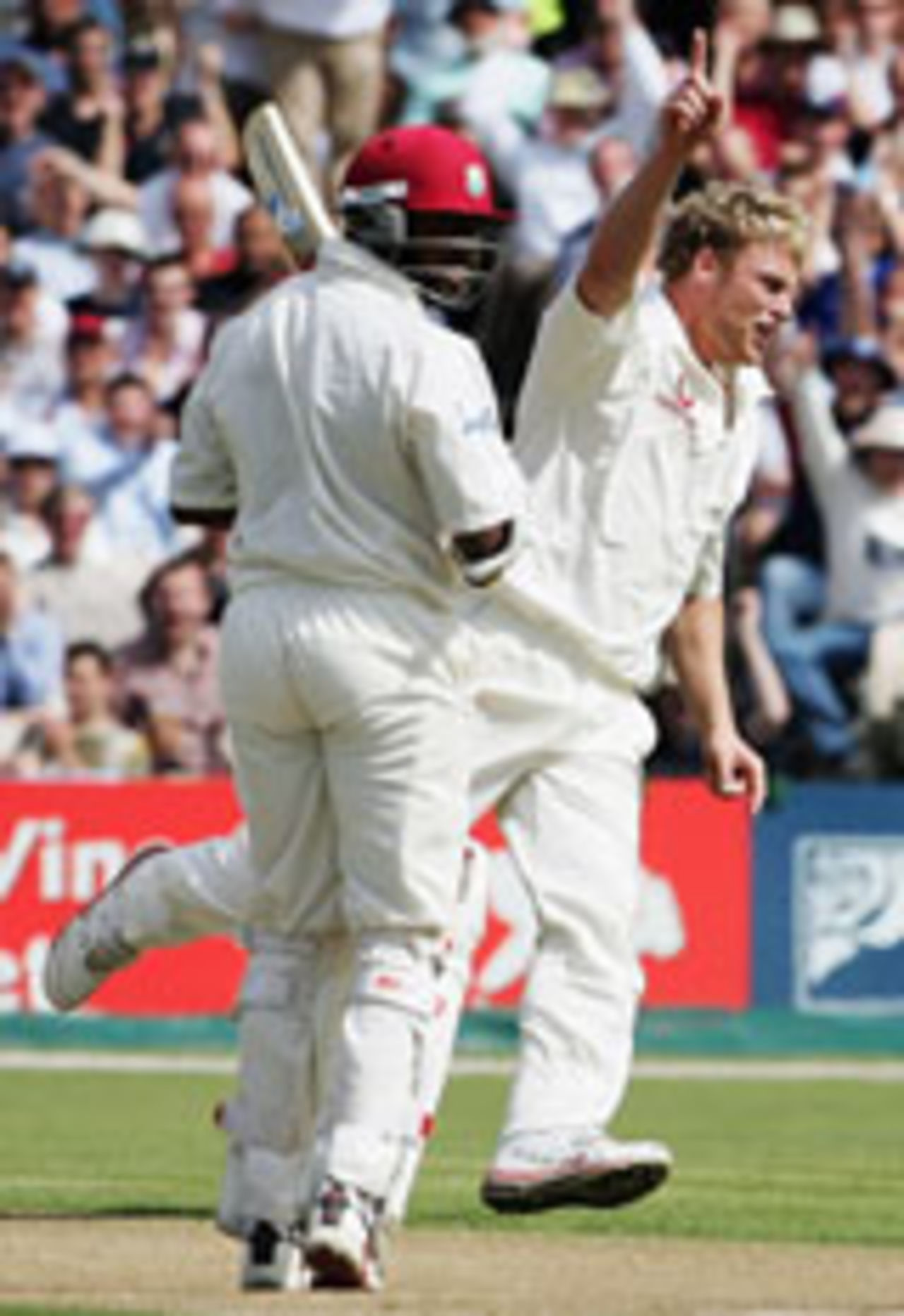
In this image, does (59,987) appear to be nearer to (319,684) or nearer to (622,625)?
(622,625)

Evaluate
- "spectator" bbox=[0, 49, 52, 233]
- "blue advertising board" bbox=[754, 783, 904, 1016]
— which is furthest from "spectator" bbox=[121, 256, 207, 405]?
"blue advertising board" bbox=[754, 783, 904, 1016]

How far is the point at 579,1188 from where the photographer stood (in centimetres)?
775

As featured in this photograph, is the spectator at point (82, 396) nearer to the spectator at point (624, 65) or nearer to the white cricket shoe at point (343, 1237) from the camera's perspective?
the spectator at point (624, 65)

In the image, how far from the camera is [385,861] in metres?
6.72

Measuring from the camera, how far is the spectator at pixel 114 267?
18.5 meters

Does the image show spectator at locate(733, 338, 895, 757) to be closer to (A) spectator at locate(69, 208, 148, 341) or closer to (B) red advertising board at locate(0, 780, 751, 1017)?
(B) red advertising board at locate(0, 780, 751, 1017)

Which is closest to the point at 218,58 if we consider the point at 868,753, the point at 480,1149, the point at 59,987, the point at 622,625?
the point at 868,753

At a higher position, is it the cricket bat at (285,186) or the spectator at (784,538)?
the cricket bat at (285,186)

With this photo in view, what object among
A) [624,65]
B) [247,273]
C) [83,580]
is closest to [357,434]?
[83,580]

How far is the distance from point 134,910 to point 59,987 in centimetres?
32

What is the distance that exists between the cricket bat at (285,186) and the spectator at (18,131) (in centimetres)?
991

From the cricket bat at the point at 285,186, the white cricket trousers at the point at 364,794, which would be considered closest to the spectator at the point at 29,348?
the cricket bat at the point at 285,186

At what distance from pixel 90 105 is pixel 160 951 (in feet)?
15.6

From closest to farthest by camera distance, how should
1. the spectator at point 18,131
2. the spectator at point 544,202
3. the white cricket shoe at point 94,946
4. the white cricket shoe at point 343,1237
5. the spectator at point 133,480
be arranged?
the white cricket shoe at point 343,1237
the white cricket shoe at point 94,946
the spectator at point 133,480
the spectator at point 544,202
the spectator at point 18,131
